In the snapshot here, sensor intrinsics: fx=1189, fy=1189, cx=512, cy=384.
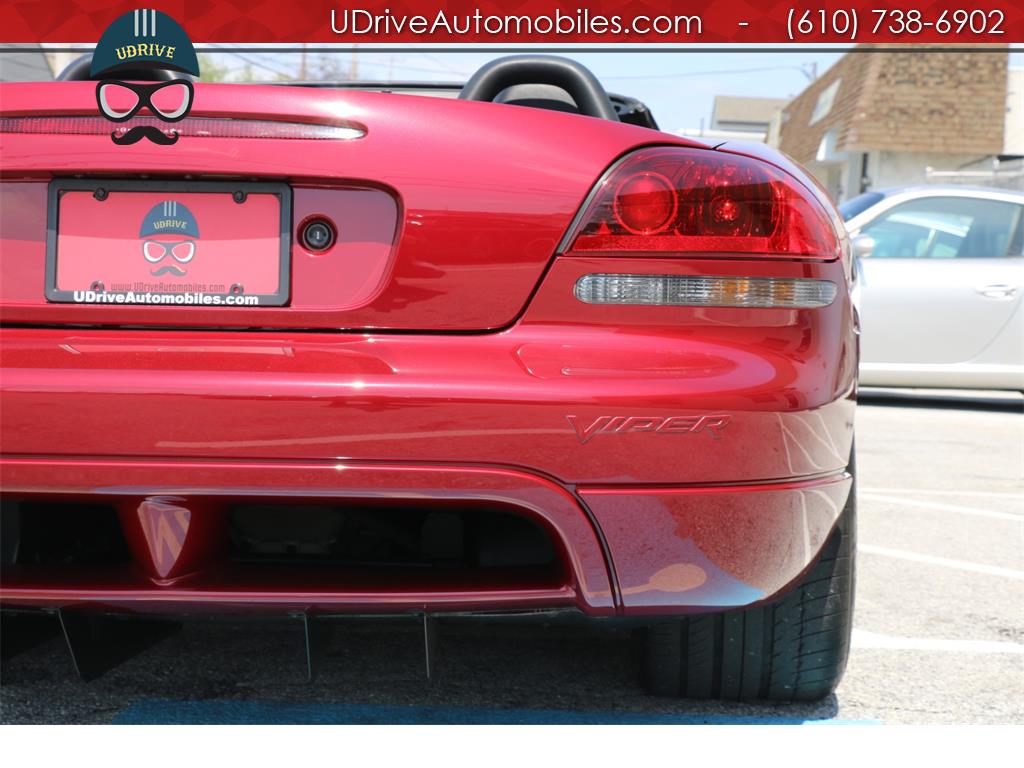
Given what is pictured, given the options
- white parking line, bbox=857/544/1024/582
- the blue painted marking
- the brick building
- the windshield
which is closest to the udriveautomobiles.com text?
white parking line, bbox=857/544/1024/582

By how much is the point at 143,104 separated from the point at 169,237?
8.2 inches

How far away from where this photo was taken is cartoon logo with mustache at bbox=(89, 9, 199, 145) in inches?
71.5

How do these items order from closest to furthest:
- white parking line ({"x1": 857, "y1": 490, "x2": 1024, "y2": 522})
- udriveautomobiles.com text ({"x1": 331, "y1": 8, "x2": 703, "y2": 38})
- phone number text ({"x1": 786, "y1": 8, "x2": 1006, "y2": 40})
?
udriveautomobiles.com text ({"x1": 331, "y1": 8, "x2": 703, "y2": 38})
phone number text ({"x1": 786, "y1": 8, "x2": 1006, "y2": 40})
white parking line ({"x1": 857, "y1": 490, "x2": 1024, "y2": 522})

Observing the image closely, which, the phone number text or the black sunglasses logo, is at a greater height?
the phone number text

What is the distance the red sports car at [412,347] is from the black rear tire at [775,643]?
0.21m

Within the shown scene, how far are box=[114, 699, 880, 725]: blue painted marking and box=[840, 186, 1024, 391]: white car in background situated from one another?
596cm

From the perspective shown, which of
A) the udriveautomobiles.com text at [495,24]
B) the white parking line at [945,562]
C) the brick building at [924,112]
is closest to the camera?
the white parking line at [945,562]

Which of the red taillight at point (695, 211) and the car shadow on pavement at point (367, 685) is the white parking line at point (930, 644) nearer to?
the car shadow on pavement at point (367, 685)

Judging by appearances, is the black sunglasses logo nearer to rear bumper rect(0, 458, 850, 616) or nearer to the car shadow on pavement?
rear bumper rect(0, 458, 850, 616)

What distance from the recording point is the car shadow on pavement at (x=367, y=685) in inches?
86.7

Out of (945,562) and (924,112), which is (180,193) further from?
(924,112)

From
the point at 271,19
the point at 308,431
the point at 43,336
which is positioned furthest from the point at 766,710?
the point at 271,19

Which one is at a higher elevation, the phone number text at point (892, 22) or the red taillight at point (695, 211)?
the phone number text at point (892, 22)

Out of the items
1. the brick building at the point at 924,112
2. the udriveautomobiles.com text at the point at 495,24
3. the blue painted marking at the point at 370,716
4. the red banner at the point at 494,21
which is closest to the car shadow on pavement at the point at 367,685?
the blue painted marking at the point at 370,716
